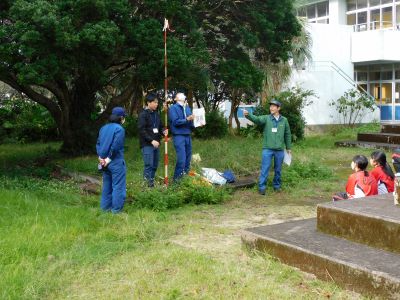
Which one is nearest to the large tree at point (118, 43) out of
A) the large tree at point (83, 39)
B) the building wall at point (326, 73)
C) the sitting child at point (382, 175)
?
the large tree at point (83, 39)

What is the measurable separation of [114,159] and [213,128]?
12.6 meters

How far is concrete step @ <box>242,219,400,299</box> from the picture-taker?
4.09 meters

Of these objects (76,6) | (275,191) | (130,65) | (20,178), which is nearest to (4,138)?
(130,65)

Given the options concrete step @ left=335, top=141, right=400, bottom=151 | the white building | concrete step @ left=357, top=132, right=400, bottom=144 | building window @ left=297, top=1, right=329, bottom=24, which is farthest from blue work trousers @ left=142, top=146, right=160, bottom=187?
building window @ left=297, top=1, right=329, bottom=24

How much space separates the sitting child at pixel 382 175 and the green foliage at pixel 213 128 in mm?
13059

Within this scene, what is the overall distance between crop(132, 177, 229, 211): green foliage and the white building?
14729 mm

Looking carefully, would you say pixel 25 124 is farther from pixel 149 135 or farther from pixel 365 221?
pixel 365 221

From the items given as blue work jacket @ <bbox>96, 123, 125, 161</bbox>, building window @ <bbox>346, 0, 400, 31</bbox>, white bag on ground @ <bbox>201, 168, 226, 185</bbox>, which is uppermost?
building window @ <bbox>346, 0, 400, 31</bbox>

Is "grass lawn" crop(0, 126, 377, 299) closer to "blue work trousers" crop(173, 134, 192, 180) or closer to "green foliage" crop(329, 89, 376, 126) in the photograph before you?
"blue work trousers" crop(173, 134, 192, 180)

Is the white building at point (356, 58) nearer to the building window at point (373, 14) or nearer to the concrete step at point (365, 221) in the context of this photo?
the building window at point (373, 14)

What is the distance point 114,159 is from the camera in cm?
750

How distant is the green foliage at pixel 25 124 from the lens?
1975cm

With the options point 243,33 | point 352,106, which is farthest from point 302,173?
point 352,106

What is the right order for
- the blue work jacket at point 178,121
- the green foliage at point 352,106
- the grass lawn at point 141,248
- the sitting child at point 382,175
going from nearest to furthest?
the grass lawn at point 141,248 < the sitting child at point 382,175 < the blue work jacket at point 178,121 < the green foliage at point 352,106
